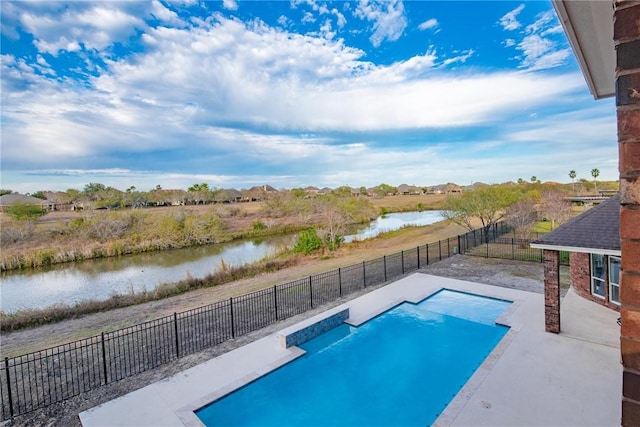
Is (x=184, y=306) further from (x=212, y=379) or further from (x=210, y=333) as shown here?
(x=212, y=379)

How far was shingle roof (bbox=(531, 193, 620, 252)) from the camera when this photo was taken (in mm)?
7371

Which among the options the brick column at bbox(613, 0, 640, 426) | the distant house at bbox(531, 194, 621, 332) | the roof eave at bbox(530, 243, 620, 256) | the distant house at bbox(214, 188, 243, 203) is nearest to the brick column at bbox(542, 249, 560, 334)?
the distant house at bbox(531, 194, 621, 332)

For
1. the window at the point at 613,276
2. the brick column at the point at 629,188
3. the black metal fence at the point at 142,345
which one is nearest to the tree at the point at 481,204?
the black metal fence at the point at 142,345

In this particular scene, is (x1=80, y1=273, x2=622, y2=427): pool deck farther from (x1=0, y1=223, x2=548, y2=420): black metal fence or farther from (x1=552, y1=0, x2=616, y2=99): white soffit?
(x1=552, y1=0, x2=616, y2=99): white soffit

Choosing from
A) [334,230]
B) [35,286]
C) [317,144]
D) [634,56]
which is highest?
[317,144]

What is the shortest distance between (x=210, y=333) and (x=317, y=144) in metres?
32.2

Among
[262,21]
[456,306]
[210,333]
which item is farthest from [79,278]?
[456,306]

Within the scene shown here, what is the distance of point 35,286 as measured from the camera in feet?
60.0

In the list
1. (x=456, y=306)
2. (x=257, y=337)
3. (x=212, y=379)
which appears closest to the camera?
(x=212, y=379)

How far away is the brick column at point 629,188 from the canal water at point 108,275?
16170 millimetres

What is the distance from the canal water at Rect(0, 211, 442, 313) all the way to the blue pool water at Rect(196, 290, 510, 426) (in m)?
10.2

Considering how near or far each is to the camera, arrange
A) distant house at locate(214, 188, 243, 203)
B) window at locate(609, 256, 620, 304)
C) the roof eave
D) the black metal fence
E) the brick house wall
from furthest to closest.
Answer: distant house at locate(214, 188, 243, 203)
the brick house wall
window at locate(609, 256, 620, 304)
the roof eave
the black metal fence

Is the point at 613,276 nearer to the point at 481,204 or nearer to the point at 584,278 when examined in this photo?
the point at 584,278

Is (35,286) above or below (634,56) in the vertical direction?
below
